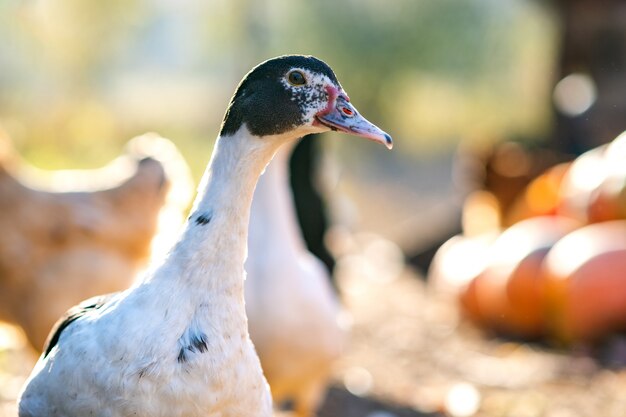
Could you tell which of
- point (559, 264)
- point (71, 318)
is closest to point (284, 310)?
point (71, 318)

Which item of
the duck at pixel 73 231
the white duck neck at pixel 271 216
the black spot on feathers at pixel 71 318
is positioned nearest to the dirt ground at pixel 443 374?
the duck at pixel 73 231

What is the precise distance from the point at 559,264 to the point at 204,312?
4.57m

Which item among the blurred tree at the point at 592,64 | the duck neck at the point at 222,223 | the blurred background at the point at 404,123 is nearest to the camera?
the duck neck at the point at 222,223

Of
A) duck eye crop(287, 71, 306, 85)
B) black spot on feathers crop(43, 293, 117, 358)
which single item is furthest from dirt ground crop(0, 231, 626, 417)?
duck eye crop(287, 71, 306, 85)

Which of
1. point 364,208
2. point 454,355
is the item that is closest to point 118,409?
point 454,355

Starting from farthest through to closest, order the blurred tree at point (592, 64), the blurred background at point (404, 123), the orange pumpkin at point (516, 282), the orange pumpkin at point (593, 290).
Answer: the blurred tree at point (592, 64)
the orange pumpkin at point (516, 282)
the orange pumpkin at point (593, 290)
the blurred background at point (404, 123)

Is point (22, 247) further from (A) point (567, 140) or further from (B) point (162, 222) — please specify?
(A) point (567, 140)

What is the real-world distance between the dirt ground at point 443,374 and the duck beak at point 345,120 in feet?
8.43

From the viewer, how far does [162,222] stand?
4.87 metres

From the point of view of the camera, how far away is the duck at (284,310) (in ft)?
14.0

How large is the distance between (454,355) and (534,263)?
96cm

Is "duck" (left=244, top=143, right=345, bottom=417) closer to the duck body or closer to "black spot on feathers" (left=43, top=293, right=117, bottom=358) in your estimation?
"black spot on feathers" (left=43, top=293, right=117, bottom=358)

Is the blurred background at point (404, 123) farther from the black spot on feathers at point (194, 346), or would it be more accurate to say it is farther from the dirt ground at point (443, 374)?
the black spot on feathers at point (194, 346)

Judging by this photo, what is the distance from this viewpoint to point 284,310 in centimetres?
429
